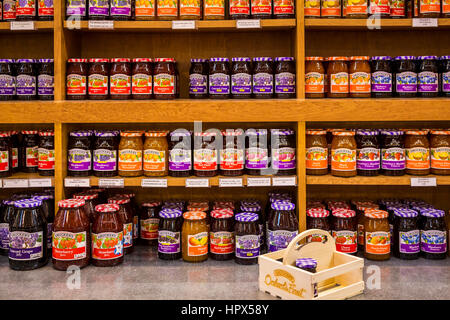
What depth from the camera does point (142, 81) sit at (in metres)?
2.36

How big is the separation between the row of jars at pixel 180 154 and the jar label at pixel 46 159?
0.32 feet

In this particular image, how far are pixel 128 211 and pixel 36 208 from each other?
0.45 meters

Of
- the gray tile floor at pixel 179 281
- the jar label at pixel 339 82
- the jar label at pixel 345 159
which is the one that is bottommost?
the gray tile floor at pixel 179 281

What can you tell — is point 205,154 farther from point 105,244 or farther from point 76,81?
point 76,81

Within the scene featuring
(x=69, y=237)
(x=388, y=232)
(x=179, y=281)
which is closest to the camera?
(x=179, y=281)

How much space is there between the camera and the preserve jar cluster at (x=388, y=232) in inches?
85.5

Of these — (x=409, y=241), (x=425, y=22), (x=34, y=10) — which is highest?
(x=34, y=10)

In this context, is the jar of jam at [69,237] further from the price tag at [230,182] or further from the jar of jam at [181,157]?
the price tag at [230,182]

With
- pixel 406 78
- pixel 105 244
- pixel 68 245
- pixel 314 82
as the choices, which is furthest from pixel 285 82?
pixel 68 245

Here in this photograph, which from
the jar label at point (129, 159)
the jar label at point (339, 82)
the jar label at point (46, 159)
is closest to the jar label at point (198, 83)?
the jar label at point (129, 159)

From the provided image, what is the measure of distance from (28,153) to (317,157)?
58.8 inches

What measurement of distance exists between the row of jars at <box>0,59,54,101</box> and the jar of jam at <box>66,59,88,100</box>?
0.34 ft

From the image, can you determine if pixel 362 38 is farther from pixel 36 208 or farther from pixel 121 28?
pixel 36 208
